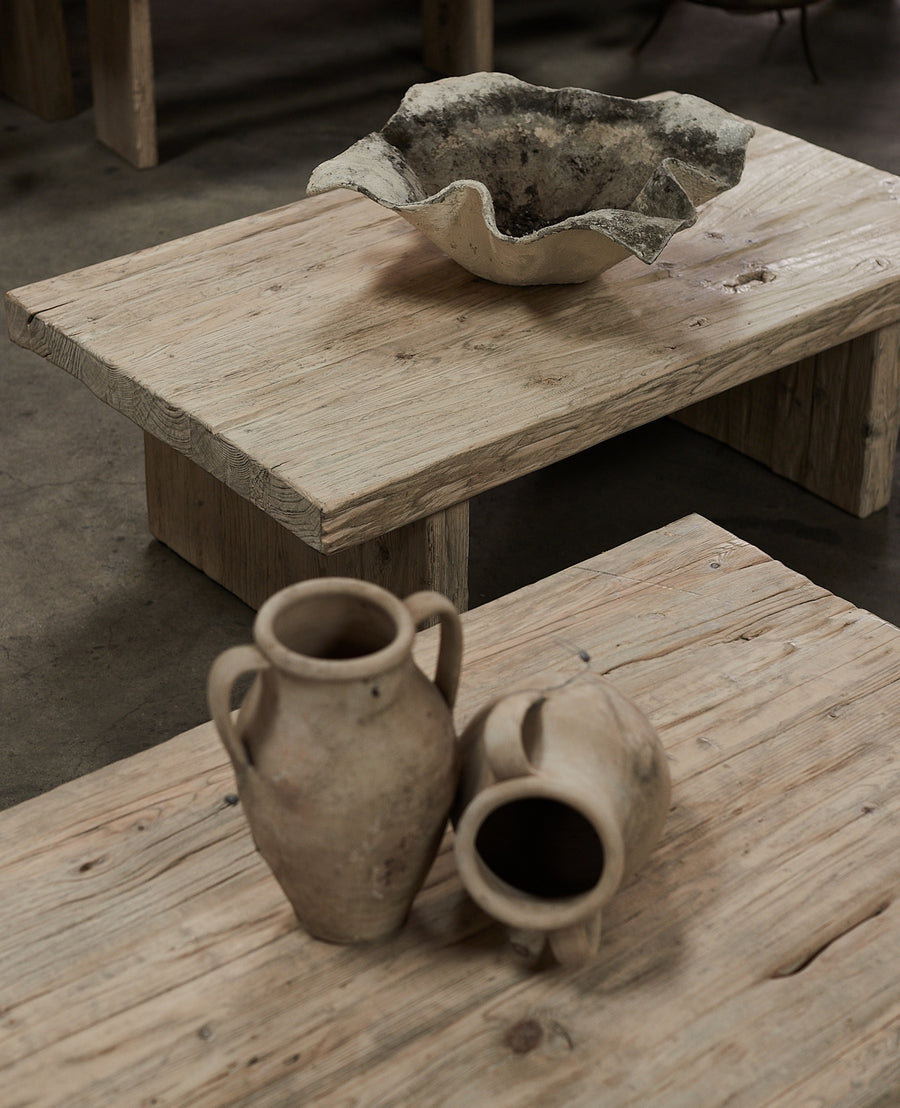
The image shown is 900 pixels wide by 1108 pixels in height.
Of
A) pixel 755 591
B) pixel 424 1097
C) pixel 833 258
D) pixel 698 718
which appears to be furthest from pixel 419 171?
pixel 424 1097

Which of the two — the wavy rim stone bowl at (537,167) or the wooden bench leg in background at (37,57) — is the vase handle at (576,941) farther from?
the wooden bench leg in background at (37,57)

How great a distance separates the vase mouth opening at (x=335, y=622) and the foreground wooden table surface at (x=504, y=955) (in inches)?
6.3

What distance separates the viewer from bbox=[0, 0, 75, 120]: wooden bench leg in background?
3.37m

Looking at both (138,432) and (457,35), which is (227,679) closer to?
(138,432)

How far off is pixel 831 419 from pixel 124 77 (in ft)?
6.03

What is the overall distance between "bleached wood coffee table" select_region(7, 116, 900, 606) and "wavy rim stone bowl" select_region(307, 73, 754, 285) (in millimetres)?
85

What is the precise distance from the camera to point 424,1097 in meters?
0.98

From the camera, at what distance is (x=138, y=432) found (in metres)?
2.44

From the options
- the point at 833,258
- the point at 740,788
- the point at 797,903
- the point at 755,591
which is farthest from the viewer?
the point at 833,258

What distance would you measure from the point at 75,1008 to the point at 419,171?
52.6 inches

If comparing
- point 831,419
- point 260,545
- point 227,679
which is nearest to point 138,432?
point 260,545

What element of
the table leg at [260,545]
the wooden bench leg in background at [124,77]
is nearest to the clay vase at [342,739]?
the table leg at [260,545]

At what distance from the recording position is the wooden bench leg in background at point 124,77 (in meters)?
3.16

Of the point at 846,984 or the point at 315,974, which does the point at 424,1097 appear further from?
the point at 846,984
